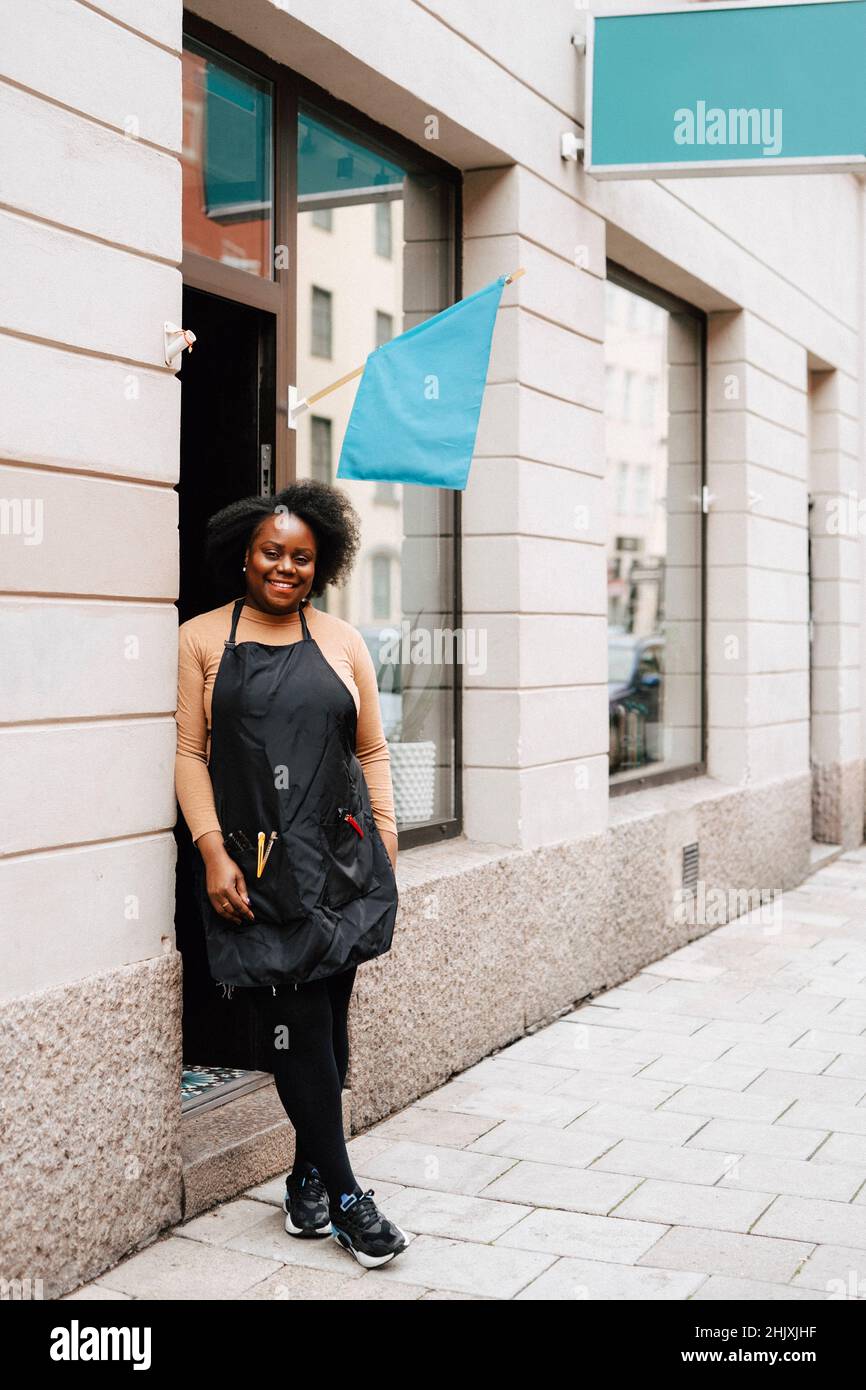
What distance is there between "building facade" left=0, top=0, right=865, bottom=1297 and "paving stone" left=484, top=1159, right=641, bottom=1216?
2.19ft

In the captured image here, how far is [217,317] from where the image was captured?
5051 mm

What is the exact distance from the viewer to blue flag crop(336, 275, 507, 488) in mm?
4938

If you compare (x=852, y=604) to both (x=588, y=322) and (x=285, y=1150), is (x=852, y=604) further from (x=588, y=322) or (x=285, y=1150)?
(x=285, y=1150)

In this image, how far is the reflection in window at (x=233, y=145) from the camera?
4.96m

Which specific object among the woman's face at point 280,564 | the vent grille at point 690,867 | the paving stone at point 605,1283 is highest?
the woman's face at point 280,564

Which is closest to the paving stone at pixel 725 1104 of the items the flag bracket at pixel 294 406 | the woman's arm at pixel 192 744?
the woman's arm at pixel 192 744

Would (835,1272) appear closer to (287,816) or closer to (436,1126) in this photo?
(436,1126)

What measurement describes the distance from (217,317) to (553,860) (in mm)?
2771

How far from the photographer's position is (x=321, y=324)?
1005 cm

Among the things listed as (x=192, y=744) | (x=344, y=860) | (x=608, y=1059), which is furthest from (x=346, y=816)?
(x=608, y=1059)

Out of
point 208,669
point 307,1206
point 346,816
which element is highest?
point 208,669

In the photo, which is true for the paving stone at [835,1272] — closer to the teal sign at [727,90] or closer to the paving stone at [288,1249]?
the paving stone at [288,1249]

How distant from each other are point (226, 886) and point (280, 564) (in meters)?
0.86

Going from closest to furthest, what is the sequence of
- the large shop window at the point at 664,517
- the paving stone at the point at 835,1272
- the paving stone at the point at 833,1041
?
the paving stone at the point at 835,1272 → the paving stone at the point at 833,1041 → the large shop window at the point at 664,517
